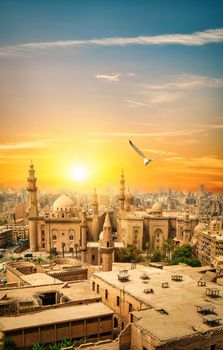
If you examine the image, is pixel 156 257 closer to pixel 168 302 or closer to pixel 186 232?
pixel 186 232

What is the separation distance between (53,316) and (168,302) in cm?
483

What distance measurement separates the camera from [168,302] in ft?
51.3

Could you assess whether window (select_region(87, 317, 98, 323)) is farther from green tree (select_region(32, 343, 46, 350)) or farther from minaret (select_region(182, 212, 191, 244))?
minaret (select_region(182, 212, 191, 244))

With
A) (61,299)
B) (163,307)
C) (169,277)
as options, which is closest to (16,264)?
(61,299)

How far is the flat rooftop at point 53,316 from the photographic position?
1438cm

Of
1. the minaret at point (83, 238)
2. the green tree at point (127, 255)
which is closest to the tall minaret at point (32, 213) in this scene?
the minaret at point (83, 238)

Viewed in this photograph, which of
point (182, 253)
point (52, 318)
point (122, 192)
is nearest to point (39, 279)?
point (52, 318)

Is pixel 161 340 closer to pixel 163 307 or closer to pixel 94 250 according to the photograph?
pixel 163 307

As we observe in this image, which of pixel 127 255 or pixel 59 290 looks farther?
pixel 127 255

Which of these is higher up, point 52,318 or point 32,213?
point 32,213

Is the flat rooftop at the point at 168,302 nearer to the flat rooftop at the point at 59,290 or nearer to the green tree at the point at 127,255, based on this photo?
the flat rooftop at the point at 59,290

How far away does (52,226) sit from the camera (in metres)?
42.9

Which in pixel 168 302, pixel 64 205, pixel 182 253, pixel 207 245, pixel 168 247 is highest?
pixel 64 205

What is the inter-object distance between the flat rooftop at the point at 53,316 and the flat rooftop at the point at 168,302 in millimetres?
1839
